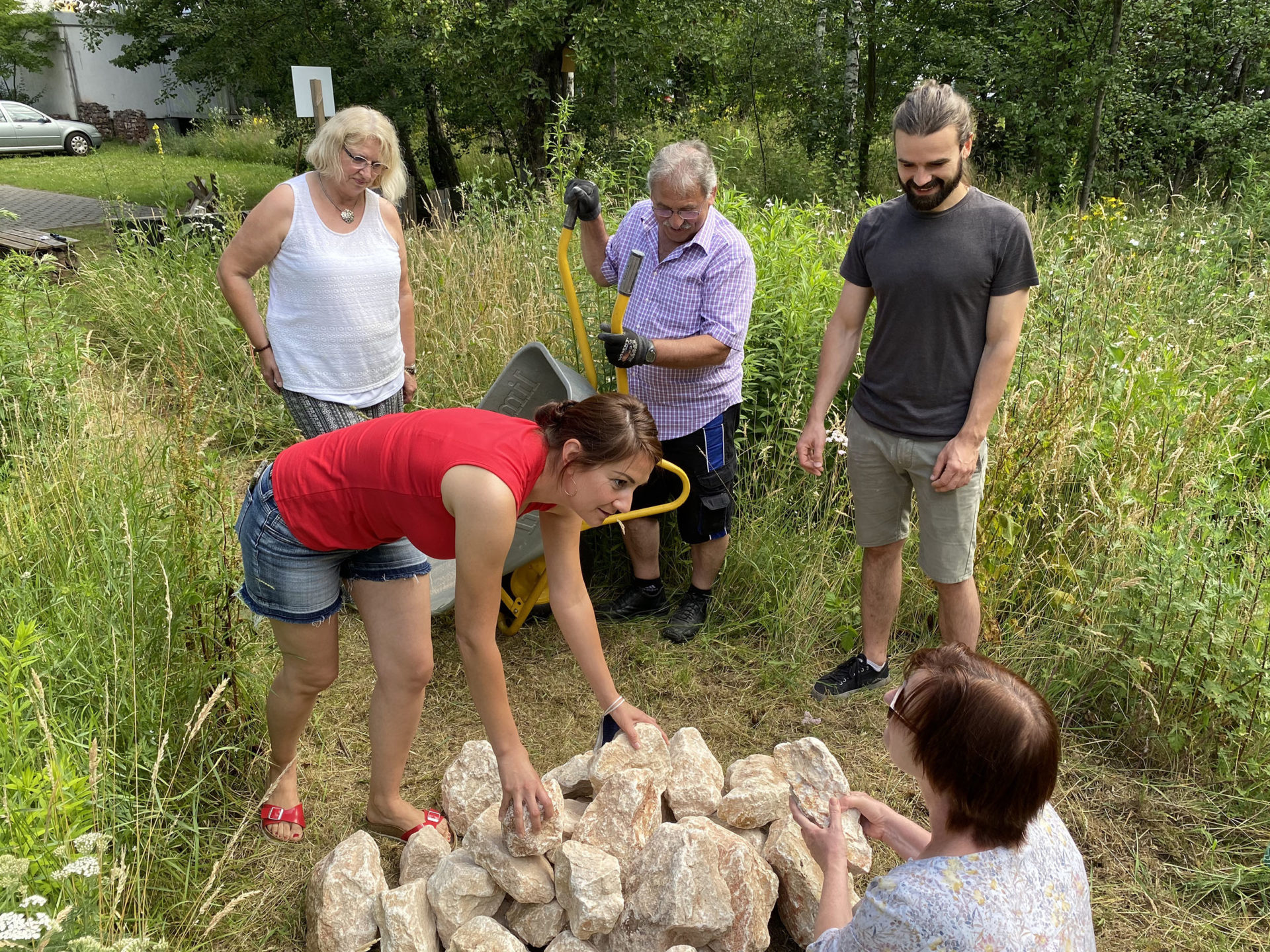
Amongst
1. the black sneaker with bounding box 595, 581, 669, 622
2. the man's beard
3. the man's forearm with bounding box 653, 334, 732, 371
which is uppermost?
the man's beard

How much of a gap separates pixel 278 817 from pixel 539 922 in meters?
0.81

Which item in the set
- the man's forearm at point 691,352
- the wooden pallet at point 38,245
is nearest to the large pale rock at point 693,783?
the man's forearm at point 691,352

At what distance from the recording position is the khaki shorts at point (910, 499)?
2738 mm

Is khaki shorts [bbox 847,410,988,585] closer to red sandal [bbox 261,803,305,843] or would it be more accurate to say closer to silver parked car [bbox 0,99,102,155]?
red sandal [bbox 261,803,305,843]

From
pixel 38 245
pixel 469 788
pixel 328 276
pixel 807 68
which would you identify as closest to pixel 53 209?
pixel 38 245

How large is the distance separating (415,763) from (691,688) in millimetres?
948

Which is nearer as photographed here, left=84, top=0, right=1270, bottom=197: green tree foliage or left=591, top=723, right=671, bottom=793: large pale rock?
left=591, top=723, right=671, bottom=793: large pale rock

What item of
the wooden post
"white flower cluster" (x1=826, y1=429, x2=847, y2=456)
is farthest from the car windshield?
"white flower cluster" (x1=826, y1=429, x2=847, y2=456)

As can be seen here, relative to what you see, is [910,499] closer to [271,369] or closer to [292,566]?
[292,566]

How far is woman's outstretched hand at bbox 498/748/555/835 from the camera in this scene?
1.95 m

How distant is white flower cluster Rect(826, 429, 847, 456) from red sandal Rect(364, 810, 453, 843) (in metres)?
1.74

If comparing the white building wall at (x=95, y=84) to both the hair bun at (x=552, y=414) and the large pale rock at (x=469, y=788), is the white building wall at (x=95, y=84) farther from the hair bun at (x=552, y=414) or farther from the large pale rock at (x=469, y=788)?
the hair bun at (x=552, y=414)

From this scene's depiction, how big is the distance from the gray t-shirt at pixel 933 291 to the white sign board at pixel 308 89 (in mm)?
4025

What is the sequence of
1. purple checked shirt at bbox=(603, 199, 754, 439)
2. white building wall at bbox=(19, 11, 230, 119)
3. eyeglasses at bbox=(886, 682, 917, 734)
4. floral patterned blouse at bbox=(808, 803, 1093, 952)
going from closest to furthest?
1. floral patterned blouse at bbox=(808, 803, 1093, 952)
2. eyeglasses at bbox=(886, 682, 917, 734)
3. purple checked shirt at bbox=(603, 199, 754, 439)
4. white building wall at bbox=(19, 11, 230, 119)
